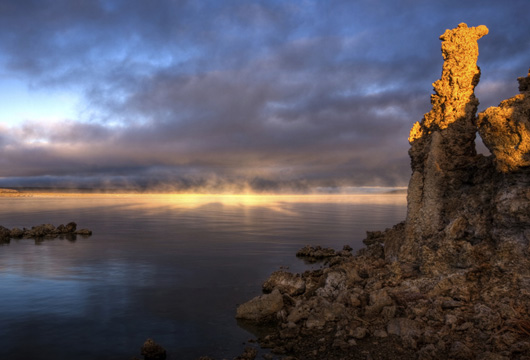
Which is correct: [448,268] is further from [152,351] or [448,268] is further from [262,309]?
[152,351]

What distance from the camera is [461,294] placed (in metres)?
15.0

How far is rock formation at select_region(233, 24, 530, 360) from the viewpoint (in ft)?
43.2

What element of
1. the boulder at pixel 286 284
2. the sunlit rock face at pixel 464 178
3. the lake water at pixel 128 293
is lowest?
the lake water at pixel 128 293

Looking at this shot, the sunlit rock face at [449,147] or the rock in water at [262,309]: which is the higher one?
the sunlit rock face at [449,147]

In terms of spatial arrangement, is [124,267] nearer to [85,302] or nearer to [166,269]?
[166,269]

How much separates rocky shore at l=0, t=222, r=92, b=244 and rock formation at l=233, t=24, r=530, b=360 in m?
37.3

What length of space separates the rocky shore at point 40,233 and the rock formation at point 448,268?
37342 millimetres

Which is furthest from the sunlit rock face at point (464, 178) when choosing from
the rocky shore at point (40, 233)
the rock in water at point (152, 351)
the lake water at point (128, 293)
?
the rocky shore at point (40, 233)

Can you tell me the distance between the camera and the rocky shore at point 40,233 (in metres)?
47.3

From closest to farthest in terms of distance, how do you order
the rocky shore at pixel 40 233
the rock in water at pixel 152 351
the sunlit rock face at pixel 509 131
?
1. the rock in water at pixel 152 351
2. the sunlit rock face at pixel 509 131
3. the rocky shore at pixel 40 233

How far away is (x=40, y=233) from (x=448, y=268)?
48194 millimetres

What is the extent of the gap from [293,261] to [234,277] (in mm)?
7920

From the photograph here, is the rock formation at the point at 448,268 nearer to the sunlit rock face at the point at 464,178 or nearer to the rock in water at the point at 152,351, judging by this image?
the sunlit rock face at the point at 464,178

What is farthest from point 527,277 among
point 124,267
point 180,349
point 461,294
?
point 124,267
